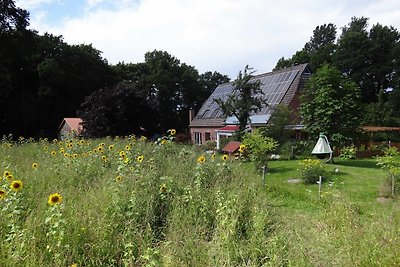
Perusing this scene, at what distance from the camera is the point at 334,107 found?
16.5m

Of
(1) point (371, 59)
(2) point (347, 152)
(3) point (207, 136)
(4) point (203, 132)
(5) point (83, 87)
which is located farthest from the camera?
(1) point (371, 59)

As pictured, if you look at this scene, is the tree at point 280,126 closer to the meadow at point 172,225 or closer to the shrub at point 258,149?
the shrub at point 258,149

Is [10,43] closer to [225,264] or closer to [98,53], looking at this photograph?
[98,53]

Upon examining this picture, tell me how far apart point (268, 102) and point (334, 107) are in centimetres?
1303

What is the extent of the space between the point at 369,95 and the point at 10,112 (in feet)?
151

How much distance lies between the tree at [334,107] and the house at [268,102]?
19.9ft

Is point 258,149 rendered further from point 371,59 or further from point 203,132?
point 371,59

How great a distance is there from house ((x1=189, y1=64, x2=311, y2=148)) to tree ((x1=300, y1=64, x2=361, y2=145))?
6.07m

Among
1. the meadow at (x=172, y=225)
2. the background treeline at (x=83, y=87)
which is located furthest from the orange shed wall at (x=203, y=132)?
the meadow at (x=172, y=225)

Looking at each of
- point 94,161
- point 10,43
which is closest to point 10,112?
point 10,43

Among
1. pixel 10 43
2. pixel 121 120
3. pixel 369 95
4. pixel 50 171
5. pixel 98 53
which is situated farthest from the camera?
pixel 369 95

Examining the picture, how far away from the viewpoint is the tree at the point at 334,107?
16.7 meters

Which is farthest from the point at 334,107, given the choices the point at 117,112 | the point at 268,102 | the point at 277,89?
the point at 277,89

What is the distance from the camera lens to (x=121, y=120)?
2352cm
